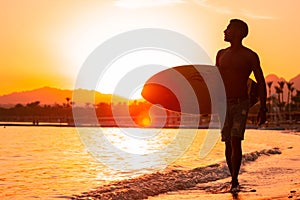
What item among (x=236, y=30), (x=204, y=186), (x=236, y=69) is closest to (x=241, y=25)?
(x=236, y=30)

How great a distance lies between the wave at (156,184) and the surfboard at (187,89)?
133cm

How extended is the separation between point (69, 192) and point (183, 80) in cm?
282

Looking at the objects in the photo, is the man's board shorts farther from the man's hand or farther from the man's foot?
the man's foot

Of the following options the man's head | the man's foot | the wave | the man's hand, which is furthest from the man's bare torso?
the wave

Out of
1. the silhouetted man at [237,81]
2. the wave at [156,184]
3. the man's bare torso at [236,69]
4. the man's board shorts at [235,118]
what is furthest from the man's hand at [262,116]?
the wave at [156,184]

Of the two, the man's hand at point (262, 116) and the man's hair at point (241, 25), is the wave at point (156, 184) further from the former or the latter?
the man's hair at point (241, 25)

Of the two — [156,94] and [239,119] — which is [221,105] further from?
[156,94]

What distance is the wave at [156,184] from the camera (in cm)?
743

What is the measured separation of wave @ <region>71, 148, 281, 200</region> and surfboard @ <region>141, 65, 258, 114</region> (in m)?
1.33

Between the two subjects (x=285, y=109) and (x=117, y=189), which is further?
(x=285, y=109)

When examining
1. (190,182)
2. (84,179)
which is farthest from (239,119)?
(84,179)

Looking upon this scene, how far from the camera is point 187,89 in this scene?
847 cm

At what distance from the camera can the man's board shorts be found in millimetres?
6551

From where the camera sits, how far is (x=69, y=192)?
845 cm
